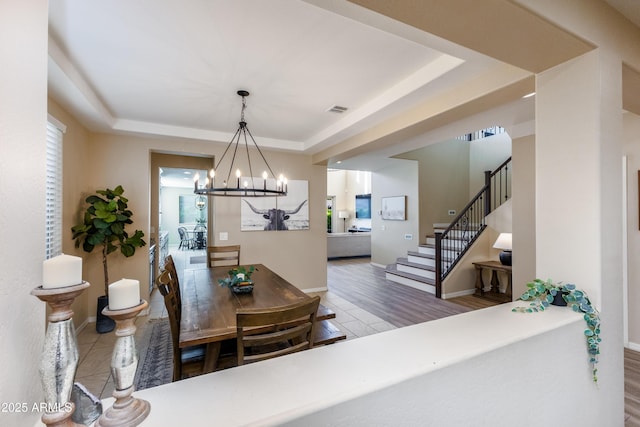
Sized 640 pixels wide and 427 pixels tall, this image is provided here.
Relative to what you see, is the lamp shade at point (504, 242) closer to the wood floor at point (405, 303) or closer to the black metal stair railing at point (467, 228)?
the black metal stair railing at point (467, 228)

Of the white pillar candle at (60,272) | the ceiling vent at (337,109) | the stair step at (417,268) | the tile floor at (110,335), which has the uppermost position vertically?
the ceiling vent at (337,109)

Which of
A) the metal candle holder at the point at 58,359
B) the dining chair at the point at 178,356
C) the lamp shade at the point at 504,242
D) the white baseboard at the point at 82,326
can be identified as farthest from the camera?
the lamp shade at the point at 504,242

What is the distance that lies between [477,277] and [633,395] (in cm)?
299

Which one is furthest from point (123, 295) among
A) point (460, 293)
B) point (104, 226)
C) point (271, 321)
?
point (460, 293)

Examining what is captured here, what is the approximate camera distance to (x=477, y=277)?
17.1 feet

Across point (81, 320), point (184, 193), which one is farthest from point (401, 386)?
point (184, 193)

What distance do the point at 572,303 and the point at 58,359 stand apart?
223 centimetres

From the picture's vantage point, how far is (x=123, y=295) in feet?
2.21

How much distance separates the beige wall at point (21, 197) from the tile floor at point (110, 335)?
1.47 m

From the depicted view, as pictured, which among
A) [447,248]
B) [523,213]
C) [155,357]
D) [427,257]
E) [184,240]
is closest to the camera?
[155,357]

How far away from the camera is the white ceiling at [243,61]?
1777mm

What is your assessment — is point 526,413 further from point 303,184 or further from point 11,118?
point 303,184

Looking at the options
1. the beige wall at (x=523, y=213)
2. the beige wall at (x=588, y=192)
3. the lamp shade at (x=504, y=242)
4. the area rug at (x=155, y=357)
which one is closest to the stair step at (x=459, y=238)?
the lamp shade at (x=504, y=242)

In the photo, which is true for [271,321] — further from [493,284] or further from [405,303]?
[493,284]
